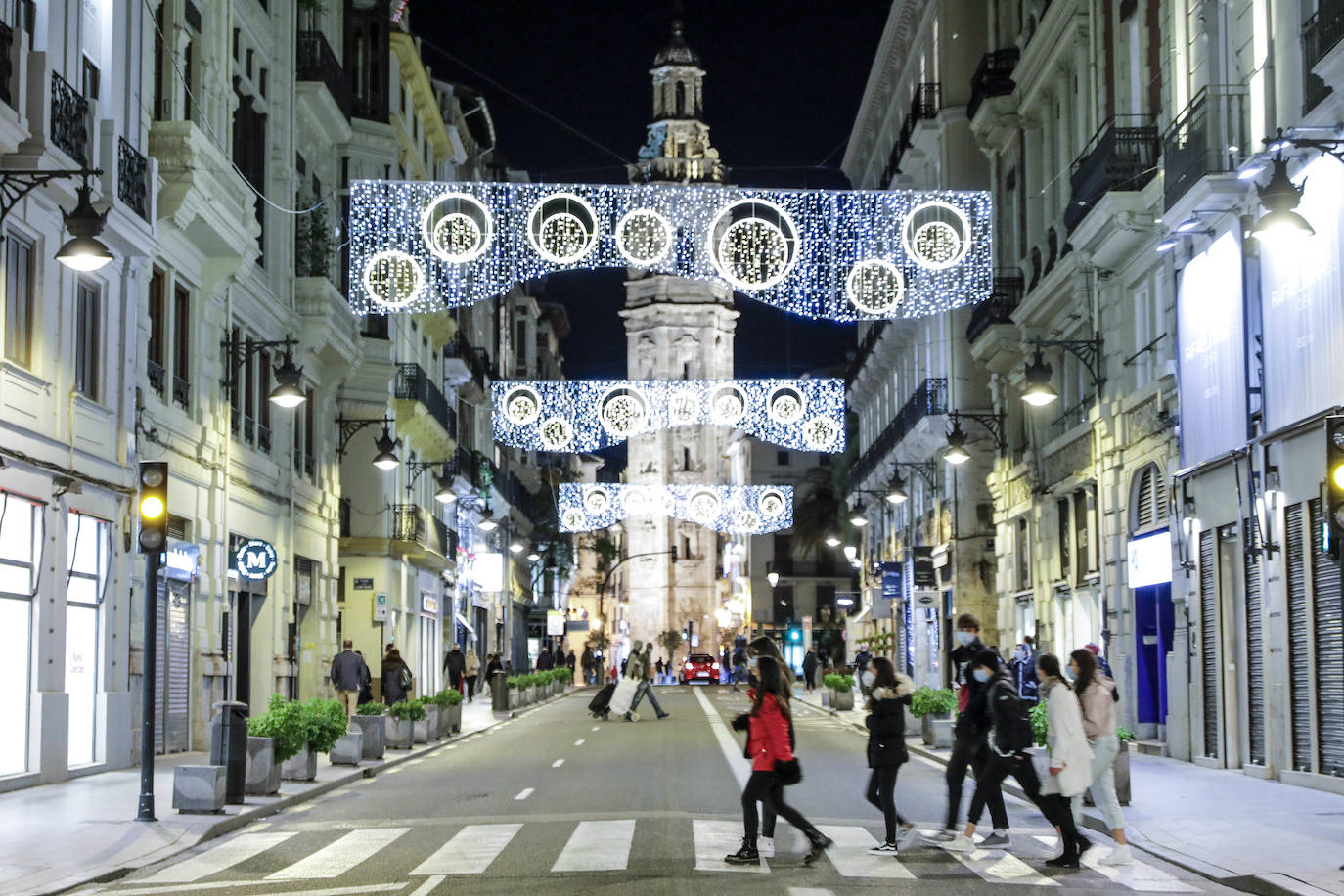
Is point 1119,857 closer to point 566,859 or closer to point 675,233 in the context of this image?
point 566,859

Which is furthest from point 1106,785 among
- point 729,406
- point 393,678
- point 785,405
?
point 729,406

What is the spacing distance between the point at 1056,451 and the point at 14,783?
69.8ft

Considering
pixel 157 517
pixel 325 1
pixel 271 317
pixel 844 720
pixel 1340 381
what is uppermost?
pixel 325 1

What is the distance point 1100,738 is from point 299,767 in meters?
10.5

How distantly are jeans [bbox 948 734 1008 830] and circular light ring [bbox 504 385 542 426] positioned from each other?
33.7 metres

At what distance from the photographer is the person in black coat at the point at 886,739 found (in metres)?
15.1

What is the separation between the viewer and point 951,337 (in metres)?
49.7

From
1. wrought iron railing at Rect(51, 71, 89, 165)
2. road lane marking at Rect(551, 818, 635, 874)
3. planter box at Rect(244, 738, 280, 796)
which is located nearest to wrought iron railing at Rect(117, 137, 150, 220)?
wrought iron railing at Rect(51, 71, 89, 165)

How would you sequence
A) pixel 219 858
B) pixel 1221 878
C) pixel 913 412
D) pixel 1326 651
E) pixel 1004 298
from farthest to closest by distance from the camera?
pixel 913 412
pixel 1004 298
pixel 1326 651
pixel 219 858
pixel 1221 878

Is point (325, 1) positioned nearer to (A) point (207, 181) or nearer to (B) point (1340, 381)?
(A) point (207, 181)

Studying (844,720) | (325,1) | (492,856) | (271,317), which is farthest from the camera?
(844,720)

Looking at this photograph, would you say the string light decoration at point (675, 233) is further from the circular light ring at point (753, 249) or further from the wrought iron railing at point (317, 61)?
the wrought iron railing at point (317, 61)

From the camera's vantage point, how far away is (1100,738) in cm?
1477

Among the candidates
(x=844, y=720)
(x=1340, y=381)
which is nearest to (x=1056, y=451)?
(x=844, y=720)
